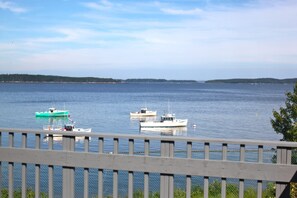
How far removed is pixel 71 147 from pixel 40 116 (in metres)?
61.0

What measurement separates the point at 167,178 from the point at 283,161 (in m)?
1.17

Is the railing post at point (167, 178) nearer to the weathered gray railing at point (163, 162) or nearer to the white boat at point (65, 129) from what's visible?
the weathered gray railing at point (163, 162)

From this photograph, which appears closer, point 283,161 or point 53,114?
point 283,161

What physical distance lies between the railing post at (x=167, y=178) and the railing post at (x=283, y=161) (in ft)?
3.48

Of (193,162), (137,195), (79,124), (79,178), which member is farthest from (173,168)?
(79,124)

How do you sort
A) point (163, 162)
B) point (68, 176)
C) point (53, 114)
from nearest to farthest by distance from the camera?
point (163, 162) → point (68, 176) → point (53, 114)

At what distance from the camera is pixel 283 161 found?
14.6 ft

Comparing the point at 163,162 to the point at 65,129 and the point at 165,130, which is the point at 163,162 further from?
the point at 165,130

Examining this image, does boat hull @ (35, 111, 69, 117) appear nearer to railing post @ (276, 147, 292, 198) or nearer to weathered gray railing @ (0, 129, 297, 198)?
weathered gray railing @ (0, 129, 297, 198)

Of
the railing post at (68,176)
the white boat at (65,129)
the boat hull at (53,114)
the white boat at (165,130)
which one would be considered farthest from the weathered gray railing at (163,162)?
the boat hull at (53,114)

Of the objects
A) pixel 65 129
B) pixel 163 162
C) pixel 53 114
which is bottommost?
pixel 53 114

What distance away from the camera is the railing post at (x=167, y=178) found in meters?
4.68

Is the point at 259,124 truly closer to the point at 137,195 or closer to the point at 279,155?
the point at 137,195

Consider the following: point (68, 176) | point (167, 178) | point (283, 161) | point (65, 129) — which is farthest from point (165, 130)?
point (283, 161)
